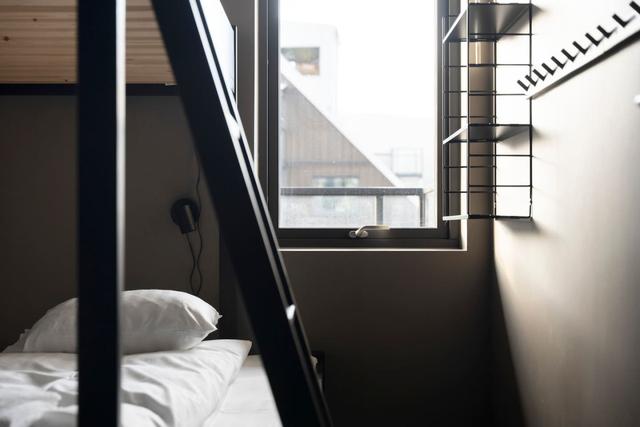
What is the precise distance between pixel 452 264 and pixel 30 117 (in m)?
1.60

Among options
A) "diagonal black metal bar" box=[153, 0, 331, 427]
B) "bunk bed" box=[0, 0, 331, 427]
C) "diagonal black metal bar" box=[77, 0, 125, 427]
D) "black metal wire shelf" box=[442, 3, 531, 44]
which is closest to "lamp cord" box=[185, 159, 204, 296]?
"bunk bed" box=[0, 0, 331, 427]

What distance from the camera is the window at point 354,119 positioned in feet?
8.03

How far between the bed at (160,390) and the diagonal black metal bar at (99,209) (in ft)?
1.62

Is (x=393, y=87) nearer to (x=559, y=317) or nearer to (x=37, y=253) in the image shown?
→ (x=559, y=317)

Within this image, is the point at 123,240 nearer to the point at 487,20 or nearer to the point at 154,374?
the point at 154,374

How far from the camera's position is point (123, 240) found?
1.83 ft

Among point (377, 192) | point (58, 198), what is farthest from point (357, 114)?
point (58, 198)

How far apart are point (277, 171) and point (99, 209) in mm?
1857

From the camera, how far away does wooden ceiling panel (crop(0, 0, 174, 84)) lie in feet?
5.08

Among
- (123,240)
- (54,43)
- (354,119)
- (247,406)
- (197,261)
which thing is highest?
(54,43)

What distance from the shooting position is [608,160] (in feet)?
4.17

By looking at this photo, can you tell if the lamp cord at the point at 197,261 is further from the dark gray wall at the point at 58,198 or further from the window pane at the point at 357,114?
the window pane at the point at 357,114

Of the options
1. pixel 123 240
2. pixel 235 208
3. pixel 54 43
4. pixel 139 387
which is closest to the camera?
pixel 123 240

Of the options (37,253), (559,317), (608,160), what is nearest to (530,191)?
(559,317)
